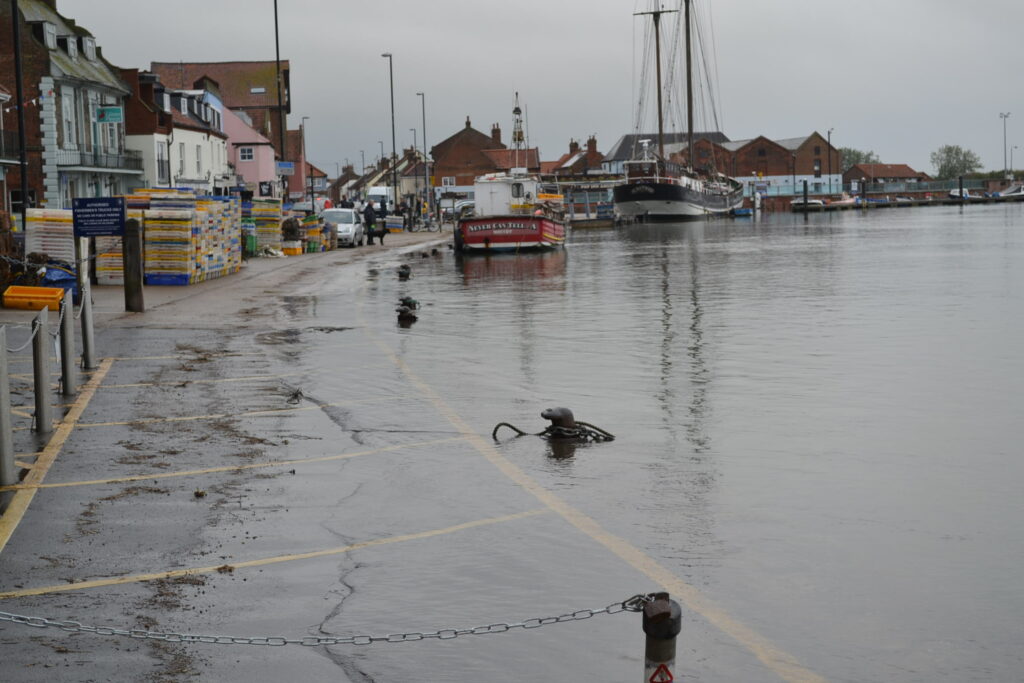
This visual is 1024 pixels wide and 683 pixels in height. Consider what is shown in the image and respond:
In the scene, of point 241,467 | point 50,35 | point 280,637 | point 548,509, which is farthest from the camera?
point 50,35

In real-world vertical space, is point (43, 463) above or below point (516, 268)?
below

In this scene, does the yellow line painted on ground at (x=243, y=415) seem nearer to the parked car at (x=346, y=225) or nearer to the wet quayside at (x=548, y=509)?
the wet quayside at (x=548, y=509)

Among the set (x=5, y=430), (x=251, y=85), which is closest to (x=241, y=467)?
(x=5, y=430)

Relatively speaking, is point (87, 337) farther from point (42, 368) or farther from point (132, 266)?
point (132, 266)

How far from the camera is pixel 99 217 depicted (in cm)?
2261

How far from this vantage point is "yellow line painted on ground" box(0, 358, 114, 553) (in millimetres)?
7887

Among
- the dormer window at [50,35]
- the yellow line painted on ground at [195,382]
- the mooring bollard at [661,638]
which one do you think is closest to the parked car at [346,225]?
the dormer window at [50,35]

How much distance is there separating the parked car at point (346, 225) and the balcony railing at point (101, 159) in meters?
9.43

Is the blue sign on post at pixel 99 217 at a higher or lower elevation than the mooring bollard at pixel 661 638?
higher

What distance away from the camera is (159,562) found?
22.9ft

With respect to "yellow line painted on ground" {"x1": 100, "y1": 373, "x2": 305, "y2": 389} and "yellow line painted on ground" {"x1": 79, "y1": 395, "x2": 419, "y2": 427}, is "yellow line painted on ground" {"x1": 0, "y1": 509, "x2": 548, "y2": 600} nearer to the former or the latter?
"yellow line painted on ground" {"x1": 79, "y1": 395, "x2": 419, "y2": 427}

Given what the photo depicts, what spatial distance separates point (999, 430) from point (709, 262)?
2998 centimetres

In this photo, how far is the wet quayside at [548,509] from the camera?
5684mm

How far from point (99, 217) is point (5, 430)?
573 inches
